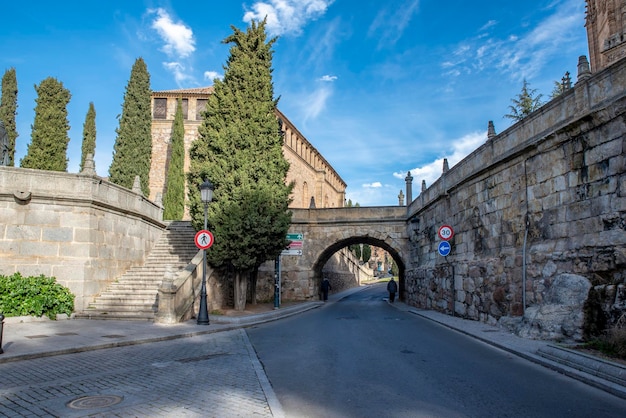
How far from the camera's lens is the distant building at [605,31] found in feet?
84.0

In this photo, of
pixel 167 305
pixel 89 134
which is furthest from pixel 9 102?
pixel 167 305

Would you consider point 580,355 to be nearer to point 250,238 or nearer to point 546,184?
point 546,184

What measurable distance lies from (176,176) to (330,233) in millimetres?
14215

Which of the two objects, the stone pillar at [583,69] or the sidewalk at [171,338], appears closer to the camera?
the sidewalk at [171,338]

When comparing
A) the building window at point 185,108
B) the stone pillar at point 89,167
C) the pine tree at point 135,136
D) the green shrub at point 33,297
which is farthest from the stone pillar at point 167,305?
the building window at point 185,108

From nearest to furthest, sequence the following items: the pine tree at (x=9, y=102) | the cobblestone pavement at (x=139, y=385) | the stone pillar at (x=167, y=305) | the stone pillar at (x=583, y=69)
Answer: the cobblestone pavement at (x=139, y=385) → the stone pillar at (x=583, y=69) → the stone pillar at (x=167, y=305) → the pine tree at (x=9, y=102)

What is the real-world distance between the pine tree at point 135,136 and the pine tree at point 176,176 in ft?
5.51

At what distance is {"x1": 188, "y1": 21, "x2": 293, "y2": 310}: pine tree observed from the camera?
1706cm

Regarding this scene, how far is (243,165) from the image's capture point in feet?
57.7

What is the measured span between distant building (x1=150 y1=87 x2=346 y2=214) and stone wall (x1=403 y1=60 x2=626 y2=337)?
15393 millimetres

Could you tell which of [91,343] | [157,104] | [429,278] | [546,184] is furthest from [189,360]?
[157,104]

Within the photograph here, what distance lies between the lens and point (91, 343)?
920 cm

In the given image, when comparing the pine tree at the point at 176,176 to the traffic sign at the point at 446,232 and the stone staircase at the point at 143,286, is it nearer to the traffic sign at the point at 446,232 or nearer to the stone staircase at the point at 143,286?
the stone staircase at the point at 143,286

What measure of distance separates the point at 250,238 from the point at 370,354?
9.11 meters
